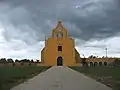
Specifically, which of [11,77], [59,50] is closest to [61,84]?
[11,77]

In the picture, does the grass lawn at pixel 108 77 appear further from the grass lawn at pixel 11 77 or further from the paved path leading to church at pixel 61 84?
the grass lawn at pixel 11 77

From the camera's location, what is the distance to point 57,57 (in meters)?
88.1

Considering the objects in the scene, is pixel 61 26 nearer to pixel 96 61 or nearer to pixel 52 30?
pixel 52 30

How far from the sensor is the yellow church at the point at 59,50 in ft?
287

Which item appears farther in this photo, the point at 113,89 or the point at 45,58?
the point at 45,58

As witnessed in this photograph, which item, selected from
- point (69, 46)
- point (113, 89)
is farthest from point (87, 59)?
point (113, 89)

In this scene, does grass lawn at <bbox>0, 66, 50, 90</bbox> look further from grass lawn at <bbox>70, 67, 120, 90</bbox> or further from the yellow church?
the yellow church

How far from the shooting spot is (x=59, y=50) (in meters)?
89.6

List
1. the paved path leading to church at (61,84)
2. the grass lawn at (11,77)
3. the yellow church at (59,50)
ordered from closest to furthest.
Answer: the paved path leading to church at (61,84)
the grass lawn at (11,77)
the yellow church at (59,50)

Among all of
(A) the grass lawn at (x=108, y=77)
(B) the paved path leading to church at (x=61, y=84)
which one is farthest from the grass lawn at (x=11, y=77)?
(A) the grass lawn at (x=108, y=77)

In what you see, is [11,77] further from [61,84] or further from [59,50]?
[59,50]

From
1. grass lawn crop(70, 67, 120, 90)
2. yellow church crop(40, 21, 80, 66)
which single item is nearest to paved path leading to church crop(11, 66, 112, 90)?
grass lawn crop(70, 67, 120, 90)

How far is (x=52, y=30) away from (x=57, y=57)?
8.51m

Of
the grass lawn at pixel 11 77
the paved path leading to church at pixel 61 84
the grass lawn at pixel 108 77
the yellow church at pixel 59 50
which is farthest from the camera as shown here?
the yellow church at pixel 59 50
